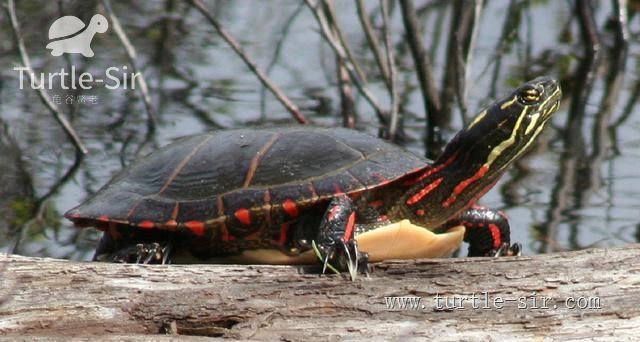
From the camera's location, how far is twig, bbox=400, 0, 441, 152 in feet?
22.8

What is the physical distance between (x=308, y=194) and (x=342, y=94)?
344cm

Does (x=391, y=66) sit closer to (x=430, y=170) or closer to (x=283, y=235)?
(x=430, y=170)

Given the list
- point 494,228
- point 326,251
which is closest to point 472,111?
point 494,228

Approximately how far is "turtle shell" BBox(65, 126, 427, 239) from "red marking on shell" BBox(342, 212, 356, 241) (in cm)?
10

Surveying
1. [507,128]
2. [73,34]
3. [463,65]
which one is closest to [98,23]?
[73,34]

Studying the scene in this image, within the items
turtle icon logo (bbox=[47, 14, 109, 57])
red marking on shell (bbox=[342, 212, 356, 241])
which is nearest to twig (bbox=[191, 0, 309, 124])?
turtle icon logo (bbox=[47, 14, 109, 57])

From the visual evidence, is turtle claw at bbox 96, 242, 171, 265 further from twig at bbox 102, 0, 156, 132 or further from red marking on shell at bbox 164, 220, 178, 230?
twig at bbox 102, 0, 156, 132

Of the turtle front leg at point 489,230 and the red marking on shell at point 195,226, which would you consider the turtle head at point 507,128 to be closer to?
the turtle front leg at point 489,230

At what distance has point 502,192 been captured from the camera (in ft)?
20.9

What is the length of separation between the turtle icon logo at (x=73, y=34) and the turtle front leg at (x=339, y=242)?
4.38 meters

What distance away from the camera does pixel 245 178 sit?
13.7ft

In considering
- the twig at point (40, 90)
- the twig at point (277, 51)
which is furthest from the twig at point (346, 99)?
the twig at point (40, 90)

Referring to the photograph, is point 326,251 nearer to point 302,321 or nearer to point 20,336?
point 302,321

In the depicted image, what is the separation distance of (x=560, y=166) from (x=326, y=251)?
11.4 feet
